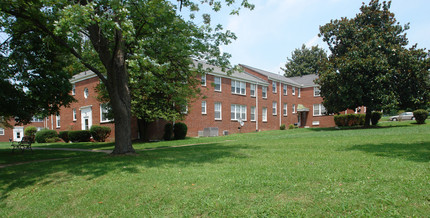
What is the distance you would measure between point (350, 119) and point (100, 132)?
26.2 metres

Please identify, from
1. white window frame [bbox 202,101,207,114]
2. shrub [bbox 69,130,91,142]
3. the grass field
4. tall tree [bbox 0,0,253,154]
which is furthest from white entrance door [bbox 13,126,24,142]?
the grass field

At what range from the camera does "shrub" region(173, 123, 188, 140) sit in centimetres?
2284

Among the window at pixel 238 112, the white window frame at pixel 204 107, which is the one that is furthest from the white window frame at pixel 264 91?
the white window frame at pixel 204 107

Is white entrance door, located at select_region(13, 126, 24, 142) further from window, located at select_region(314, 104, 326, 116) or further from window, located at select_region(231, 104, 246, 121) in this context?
window, located at select_region(314, 104, 326, 116)

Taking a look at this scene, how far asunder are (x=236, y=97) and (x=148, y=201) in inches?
997

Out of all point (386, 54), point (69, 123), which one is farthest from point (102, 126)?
point (386, 54)

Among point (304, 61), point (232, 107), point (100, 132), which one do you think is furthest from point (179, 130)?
point (304, 61)

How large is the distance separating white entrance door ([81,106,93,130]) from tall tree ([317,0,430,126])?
852 inches

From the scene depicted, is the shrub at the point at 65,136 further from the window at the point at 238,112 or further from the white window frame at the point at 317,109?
the white window frame at the point at 317,109

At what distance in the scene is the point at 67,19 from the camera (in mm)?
6840

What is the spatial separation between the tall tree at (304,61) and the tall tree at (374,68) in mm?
36902

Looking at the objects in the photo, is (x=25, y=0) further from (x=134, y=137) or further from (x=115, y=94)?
(x=134, y=137)

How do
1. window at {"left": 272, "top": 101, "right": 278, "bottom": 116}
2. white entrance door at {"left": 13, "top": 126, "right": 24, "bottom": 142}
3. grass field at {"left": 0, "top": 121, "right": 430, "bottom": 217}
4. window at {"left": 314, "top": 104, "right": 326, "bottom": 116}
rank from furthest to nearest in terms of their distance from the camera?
white entrance door at {"left": 13, "top": 126, "right": 24, "bottom": 142}
window at {"left": 314, "top": 104, "right": 326, "bottom": 116}
window at {"left": 272, "top": 101, "right": 278, "bottom": 116}
grass field at {"left": 0, "top": 121, "right": 430, "bottom": 217}

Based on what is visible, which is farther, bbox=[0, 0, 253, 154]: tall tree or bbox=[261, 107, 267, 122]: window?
bbox=[261, 107, 267, 122]: window
